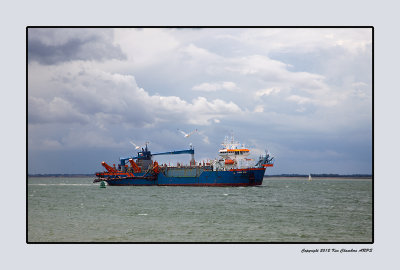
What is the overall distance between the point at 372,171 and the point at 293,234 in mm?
7625

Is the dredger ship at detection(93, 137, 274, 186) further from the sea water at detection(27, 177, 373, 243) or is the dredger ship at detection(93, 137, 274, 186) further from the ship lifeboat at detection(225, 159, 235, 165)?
the sea water at detection(27, 177, 373, 243)

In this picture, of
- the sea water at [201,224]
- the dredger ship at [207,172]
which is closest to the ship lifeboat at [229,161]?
the dredger ship at [207,172]

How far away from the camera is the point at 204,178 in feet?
226

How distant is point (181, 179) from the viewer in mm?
72250

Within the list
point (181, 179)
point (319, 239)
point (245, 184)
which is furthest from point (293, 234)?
point (181, 179)

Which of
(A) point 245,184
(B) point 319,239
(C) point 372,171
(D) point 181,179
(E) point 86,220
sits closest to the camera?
(C) point 372,171

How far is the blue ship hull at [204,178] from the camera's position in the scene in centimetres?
6669

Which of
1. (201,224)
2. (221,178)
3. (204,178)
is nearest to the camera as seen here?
(201,224)

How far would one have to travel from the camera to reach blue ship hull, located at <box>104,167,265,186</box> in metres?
66.7

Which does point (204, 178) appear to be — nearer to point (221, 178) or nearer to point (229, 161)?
point (221, 178)

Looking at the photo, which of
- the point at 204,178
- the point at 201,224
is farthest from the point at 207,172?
the point at 201,224

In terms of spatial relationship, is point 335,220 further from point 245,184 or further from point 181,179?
point 181,179

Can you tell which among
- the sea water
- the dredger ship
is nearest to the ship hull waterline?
the dredger ship

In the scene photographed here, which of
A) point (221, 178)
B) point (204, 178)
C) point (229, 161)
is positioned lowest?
point (204, 178)
